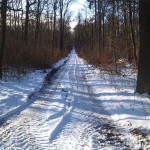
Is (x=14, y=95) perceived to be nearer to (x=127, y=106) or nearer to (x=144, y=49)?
(x=127, y=106)

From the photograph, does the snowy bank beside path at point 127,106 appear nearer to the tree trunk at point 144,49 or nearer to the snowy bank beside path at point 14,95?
the tree trunk at point 144,49

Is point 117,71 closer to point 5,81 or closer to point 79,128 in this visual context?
point 5,81

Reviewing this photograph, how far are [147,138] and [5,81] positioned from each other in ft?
33.0

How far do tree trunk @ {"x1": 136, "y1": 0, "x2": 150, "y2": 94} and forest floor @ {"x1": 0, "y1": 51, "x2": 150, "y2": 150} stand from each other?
48 centimetres

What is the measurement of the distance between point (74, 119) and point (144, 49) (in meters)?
4.52

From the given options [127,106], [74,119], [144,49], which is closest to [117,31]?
[144,49]

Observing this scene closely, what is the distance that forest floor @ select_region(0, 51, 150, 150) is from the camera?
664cm

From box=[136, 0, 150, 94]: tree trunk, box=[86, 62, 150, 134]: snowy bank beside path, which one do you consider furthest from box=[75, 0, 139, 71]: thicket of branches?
box=[86, 62, 150, 134]: snowy bank beside path

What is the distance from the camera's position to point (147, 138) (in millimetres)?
6961

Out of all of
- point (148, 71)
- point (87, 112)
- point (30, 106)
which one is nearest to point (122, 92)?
point (148, 71)

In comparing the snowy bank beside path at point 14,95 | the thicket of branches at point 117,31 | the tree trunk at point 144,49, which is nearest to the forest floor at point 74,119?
the snowy bank beside path at point 14,95

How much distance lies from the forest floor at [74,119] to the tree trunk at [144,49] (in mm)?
478

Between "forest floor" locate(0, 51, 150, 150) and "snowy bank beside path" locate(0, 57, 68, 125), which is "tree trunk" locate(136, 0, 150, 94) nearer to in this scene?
"forest floor" locate(0, 51, 150, 150)

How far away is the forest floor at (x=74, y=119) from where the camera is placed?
21.8ft
